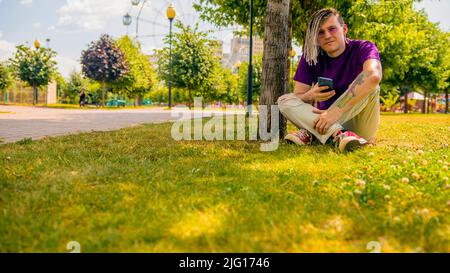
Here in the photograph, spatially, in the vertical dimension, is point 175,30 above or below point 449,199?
above

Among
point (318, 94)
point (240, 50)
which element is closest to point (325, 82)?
point (318, 94)

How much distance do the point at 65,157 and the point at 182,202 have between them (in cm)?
227

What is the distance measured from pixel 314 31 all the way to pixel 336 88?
0.85 meters

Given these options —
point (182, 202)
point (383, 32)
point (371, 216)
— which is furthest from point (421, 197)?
point (383, 32)

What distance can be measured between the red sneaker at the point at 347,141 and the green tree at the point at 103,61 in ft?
95.3

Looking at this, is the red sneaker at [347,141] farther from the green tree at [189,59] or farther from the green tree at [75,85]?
the green tree at [75,85]

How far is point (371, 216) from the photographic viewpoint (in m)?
2.15

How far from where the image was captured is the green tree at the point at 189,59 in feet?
81.4

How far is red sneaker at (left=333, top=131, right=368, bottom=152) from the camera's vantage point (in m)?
4.36

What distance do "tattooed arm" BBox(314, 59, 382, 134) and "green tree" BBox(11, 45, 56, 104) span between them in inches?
1351

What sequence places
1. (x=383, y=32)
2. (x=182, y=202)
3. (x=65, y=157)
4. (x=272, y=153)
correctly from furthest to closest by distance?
(x=383, y=32) < (x=272, y=153) < (x=65, y=157) < (x=182, y=202)

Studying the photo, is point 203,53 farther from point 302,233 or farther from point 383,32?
point 302,233

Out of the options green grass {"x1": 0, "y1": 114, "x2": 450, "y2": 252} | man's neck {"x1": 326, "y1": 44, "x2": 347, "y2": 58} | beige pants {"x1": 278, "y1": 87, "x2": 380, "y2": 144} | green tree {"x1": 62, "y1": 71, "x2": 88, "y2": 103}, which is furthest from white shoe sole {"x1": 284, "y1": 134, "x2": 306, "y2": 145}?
green tree {"x1": 62, "y1": 71, "x2": 88, "y2": 103}

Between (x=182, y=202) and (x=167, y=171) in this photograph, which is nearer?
(x=182, y=202)
